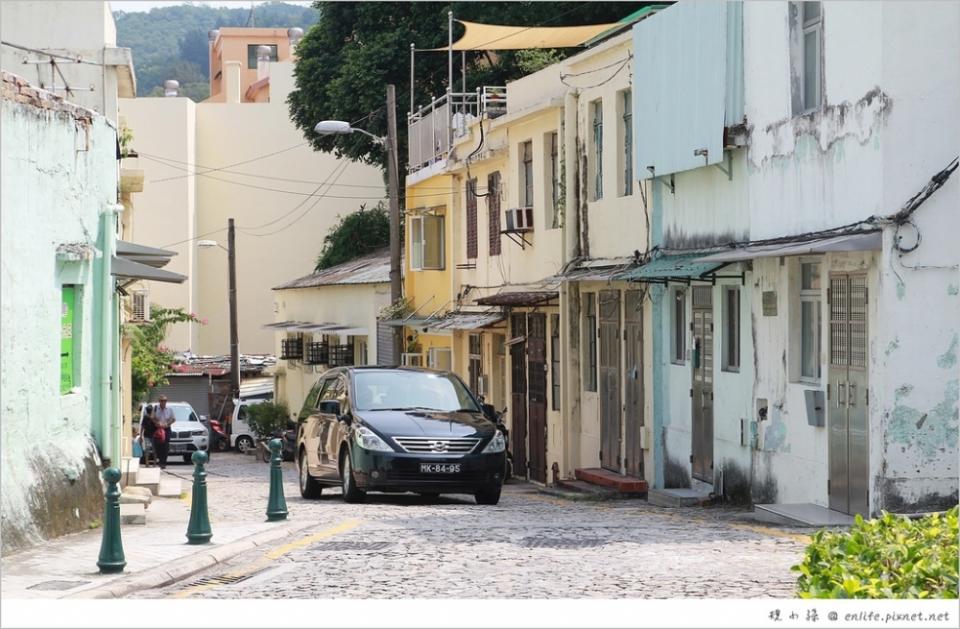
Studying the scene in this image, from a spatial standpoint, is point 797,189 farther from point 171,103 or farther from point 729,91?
point 171,103

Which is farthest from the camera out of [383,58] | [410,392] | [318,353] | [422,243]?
[318,353]

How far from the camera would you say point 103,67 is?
2359cm

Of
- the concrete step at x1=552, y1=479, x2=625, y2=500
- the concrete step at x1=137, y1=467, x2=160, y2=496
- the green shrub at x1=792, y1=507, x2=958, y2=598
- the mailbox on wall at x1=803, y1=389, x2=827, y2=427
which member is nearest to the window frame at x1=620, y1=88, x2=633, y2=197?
the concrete step at x1=552, y1=479, x2=625, y2=500

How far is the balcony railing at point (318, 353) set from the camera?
45.8 meters

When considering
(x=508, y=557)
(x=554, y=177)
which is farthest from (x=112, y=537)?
(x=554, y=177)

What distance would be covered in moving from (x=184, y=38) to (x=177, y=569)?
257 feet

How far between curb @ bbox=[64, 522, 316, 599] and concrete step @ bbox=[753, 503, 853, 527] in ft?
17.0

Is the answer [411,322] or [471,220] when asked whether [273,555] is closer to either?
[471,220]

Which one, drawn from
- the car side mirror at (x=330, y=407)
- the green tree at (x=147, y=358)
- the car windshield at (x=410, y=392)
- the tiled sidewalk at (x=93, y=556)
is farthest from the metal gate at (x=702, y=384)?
the green tree at (x=147, y=358)

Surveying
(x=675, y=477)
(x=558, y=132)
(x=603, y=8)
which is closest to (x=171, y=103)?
(x=603, y=8)

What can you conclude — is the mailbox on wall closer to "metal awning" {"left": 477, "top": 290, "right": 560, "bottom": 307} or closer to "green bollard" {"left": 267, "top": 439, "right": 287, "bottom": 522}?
"green bollard" {"left": 267, "top": 439, "right": 287, "bottom": 522}

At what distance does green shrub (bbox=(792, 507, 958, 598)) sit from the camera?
762 centimetres

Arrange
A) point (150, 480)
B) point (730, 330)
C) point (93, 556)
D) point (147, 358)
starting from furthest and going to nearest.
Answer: point (147, 358) < point (150, 480) < point (730, 330) < point (93, 556)

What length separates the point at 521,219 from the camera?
27969mm
